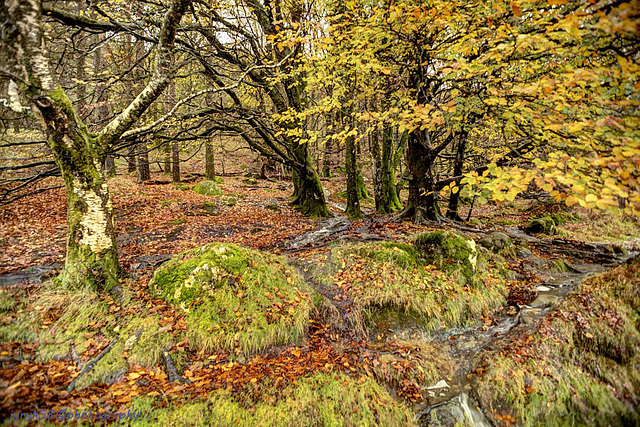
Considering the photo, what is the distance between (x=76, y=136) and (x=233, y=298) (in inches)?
152

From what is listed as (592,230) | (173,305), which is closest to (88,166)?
(173,305)

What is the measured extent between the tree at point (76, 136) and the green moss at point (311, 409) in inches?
121

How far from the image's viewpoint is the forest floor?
308cm

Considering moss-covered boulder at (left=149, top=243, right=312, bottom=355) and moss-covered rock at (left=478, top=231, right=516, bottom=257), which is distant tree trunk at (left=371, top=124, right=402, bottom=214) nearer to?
moss-covered rock at (left=478, top=231, right=516, bottom=257)

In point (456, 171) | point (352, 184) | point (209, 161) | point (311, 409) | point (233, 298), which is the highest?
point (209, 161)

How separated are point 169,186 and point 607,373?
18757mm

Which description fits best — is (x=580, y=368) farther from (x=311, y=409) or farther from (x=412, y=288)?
(x=311, y=409)

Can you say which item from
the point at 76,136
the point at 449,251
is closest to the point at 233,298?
the point at 76,136

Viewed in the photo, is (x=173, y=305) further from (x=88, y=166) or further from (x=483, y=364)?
(x=483, y=364)

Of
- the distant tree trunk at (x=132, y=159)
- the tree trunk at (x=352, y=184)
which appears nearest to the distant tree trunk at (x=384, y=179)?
the tree trunk at (x=352, y=184)

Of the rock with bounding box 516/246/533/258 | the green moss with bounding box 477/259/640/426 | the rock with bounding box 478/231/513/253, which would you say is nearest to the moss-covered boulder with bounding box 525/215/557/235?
the rock with bounding box 516/246/533/258

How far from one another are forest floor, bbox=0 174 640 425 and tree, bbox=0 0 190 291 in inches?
25.6

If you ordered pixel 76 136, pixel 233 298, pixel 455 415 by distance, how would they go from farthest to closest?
pixel 233 298
pixel 76 136
pixel 455 415

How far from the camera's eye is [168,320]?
4.22m
